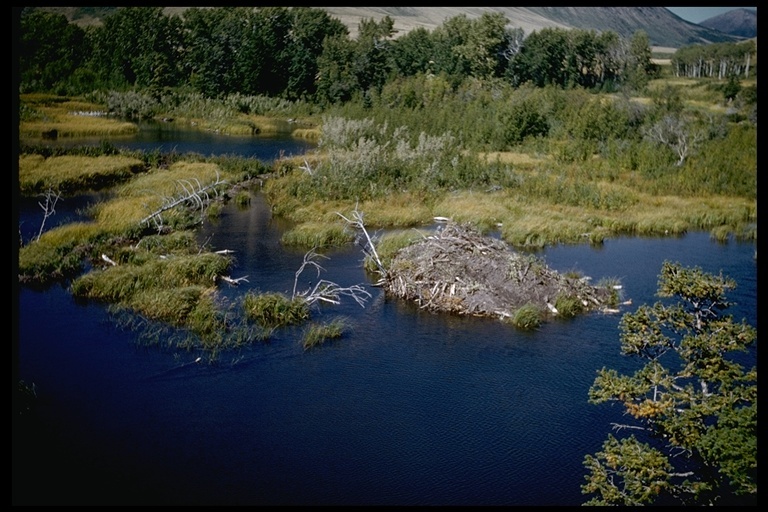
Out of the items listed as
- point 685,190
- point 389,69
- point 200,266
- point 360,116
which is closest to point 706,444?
point 200,266

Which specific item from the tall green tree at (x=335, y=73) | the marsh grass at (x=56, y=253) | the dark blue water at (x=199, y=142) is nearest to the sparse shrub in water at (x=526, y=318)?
the marsh grass at (x=56, y=253)

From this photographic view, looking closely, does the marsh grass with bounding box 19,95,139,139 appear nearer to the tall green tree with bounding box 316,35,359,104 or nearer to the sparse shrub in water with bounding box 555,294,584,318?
the tall green tree with bounding box 316,35,359,104

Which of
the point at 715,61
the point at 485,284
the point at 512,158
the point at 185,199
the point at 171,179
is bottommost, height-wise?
the point at 485,284

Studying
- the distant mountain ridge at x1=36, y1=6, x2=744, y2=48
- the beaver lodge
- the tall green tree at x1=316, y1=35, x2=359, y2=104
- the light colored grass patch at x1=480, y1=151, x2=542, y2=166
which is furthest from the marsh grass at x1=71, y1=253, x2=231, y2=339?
the distant mountain ridge at x1=36, y1=6, x2=744, y2=48

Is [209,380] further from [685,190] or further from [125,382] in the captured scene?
[685,190]

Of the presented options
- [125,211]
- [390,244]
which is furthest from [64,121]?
[390,244]

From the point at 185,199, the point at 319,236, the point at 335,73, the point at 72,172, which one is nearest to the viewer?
the point at 319,236

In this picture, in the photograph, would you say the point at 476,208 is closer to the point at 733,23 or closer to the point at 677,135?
the point at 677,135
